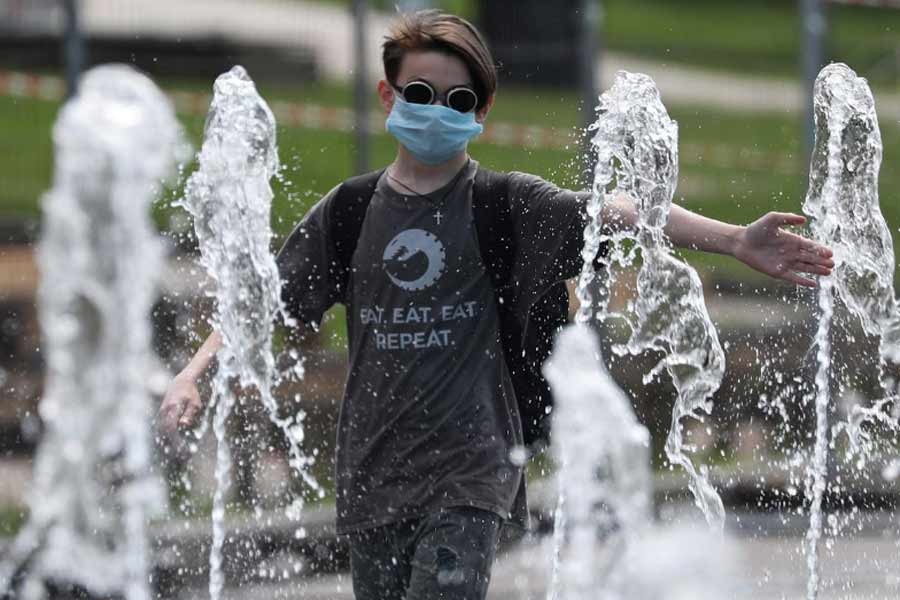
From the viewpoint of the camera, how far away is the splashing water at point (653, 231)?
183 inches

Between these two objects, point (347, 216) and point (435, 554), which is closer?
point (435, 554)

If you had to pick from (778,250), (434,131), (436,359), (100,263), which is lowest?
(436,359)

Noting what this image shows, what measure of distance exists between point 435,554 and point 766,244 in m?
0.94

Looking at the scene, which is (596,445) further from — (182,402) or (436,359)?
(182,402)

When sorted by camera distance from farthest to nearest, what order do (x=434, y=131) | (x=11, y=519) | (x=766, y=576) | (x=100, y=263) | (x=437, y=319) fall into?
(x=11, y=519)
(x=766, y=576)
(x=434, y=131)
(x=437, y=319)
(x=100, y=263)

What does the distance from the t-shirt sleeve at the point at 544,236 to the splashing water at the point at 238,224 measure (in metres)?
0.64

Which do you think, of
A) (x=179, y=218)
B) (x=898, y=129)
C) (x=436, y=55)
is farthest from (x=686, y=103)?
(x=436, y=55)

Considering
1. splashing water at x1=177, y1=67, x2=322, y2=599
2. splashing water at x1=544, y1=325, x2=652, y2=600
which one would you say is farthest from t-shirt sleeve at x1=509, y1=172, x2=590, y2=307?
splashing water at x1=177, y1=67, x2=322, y2=599

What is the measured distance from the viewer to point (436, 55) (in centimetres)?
453

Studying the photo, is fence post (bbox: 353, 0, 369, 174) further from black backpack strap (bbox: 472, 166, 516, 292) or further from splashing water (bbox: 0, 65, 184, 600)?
splashing water (bbox: 0, 65, 184, 600)

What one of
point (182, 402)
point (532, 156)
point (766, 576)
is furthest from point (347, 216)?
point (766, 576)

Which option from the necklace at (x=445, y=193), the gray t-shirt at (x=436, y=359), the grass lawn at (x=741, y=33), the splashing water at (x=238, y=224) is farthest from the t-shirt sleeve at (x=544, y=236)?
the grass lawn at (x=741, y=33)

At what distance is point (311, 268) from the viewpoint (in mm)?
→ 4574

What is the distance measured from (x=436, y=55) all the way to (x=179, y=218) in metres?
4.06
